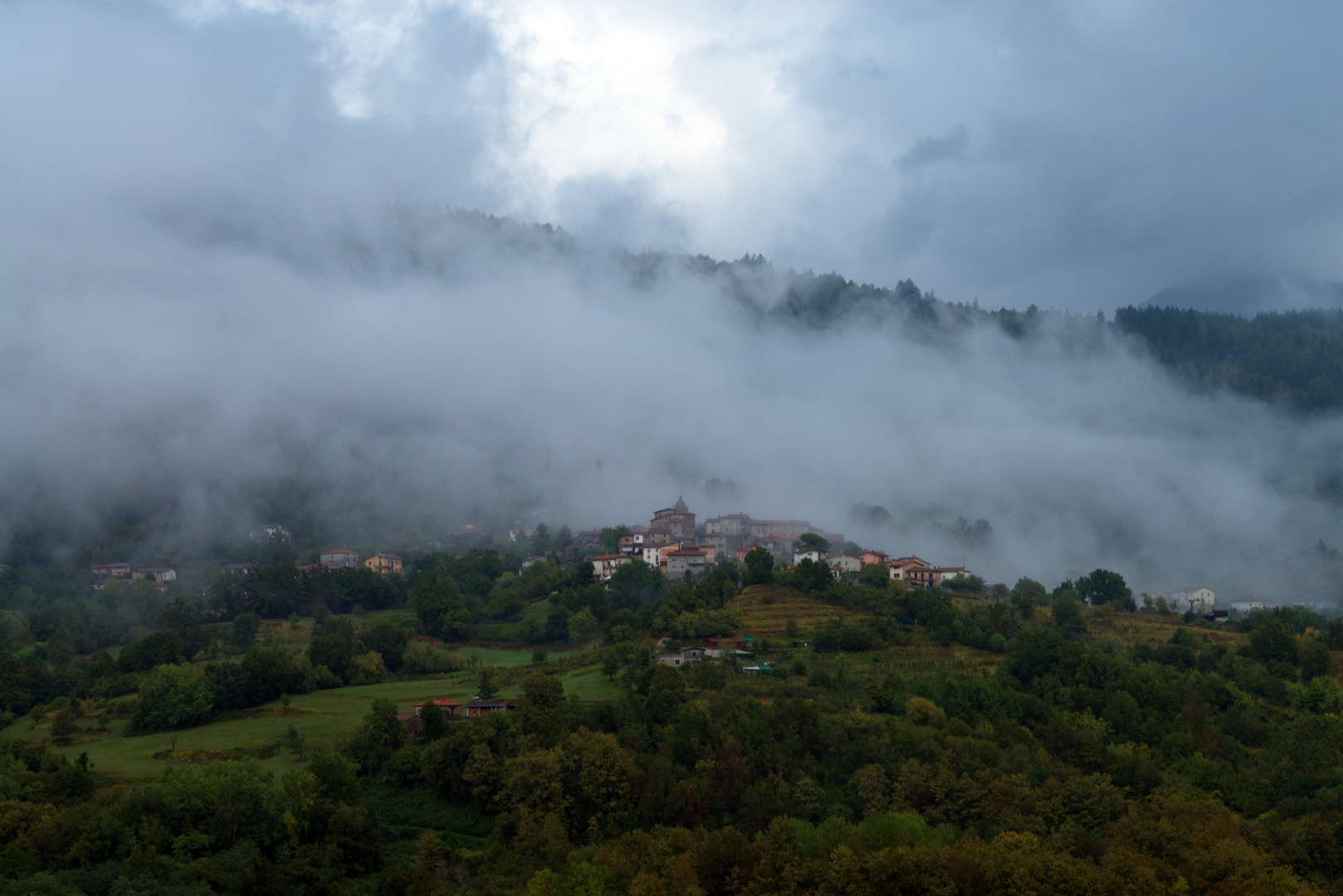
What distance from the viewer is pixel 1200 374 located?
106000mm

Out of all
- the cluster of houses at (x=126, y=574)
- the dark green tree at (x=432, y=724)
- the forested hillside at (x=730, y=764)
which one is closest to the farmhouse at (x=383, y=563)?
the cluster of houses at (x=126, y=574)

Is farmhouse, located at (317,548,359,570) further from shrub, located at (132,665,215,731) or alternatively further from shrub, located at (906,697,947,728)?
shrub, located at (906,697,947,728)

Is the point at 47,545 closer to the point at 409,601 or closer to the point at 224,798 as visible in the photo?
the point at 409,601

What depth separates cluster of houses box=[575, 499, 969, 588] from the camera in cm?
5884

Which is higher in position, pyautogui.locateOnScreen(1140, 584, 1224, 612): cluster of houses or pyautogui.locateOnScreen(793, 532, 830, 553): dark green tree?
pyautogui.locateOnScreen(793, 532, 830, 553): dark green tree

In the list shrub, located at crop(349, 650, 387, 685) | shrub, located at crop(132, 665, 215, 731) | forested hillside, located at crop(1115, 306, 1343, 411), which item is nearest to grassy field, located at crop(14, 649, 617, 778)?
shrub, located at crop(132, 665, 215, 731)

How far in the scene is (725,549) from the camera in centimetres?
7031

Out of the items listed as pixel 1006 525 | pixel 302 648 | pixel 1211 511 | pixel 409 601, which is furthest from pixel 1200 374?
pixel 302 648

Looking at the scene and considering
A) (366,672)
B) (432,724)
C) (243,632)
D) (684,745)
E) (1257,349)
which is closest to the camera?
(684,745)

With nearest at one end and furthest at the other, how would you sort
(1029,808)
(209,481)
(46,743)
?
(1029,808)
(46,743)
(209,481)

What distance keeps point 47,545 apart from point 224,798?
5053 cm

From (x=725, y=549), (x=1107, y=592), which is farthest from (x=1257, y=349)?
(x=725, y=549)

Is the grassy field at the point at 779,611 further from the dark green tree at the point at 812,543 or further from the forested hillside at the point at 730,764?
the dark green tree at the point at 812,543

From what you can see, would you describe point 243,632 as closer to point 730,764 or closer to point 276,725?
point 276,725
